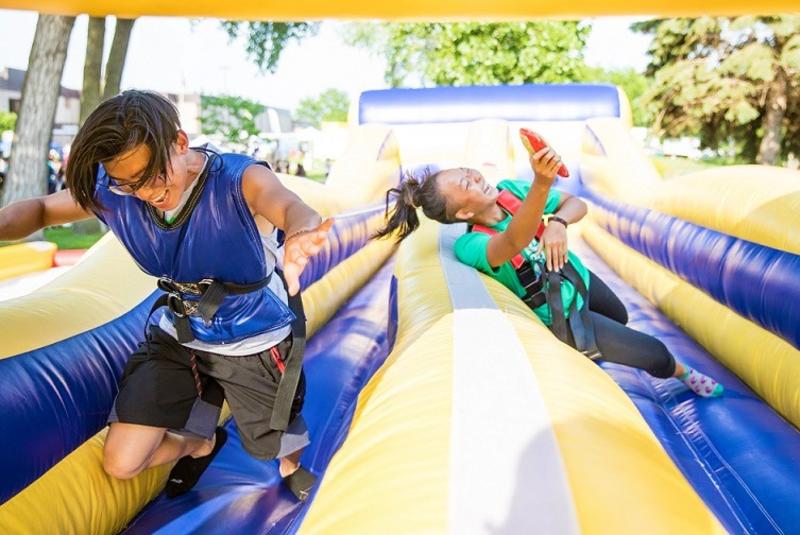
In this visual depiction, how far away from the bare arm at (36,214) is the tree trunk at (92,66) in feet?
24.3

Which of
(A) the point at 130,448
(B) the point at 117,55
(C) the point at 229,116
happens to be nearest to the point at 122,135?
(A) the point at 130,448

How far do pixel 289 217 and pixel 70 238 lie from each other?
733 centimetres

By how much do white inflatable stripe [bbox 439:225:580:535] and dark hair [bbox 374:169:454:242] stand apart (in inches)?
41.4

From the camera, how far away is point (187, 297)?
1.57 metres

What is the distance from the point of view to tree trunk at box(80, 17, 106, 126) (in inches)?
329

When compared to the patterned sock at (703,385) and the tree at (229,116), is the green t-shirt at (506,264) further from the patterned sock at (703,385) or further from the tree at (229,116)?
the tree at (229,116)

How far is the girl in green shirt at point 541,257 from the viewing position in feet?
6.79

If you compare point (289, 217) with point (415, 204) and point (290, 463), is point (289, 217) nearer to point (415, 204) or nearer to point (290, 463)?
point (290, 463)

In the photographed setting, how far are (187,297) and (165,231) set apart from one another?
0.52 ft

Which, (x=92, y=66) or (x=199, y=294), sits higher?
(x=92, y=66)

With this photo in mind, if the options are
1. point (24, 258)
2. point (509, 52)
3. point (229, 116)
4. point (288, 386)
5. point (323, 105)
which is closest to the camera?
point (288, 386)

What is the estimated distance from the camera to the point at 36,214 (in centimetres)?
160

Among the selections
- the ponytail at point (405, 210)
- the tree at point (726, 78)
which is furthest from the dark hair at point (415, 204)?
the tree at point (726, 78)

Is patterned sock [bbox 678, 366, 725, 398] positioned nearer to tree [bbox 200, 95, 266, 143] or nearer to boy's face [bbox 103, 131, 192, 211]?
boy's face [bbox 103, 131, 192, 211]
